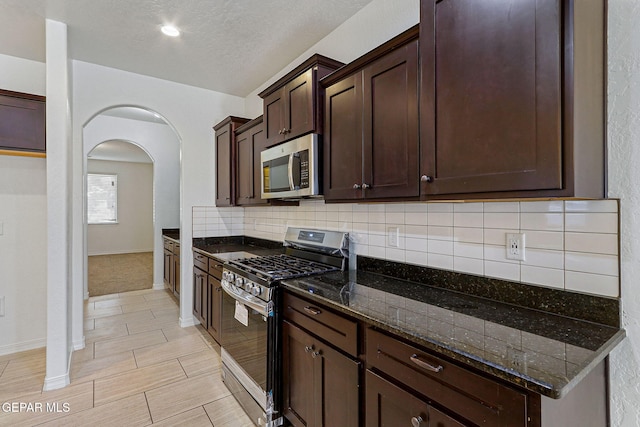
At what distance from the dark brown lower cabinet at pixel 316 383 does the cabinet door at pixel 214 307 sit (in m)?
1.23

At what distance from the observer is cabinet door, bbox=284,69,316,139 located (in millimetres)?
2117

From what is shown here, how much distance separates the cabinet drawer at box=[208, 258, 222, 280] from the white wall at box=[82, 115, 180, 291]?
2.75 metres

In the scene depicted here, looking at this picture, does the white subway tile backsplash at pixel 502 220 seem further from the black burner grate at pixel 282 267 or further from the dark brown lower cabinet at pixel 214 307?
the dark brown lower cabinet at pixel 214 307

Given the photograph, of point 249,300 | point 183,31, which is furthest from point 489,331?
point 183,31

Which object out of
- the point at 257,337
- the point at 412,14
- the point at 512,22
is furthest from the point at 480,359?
the point at 412,14

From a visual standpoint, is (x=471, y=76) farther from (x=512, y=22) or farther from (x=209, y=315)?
(x=209, y=315)

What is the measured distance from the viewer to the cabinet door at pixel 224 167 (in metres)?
3.48

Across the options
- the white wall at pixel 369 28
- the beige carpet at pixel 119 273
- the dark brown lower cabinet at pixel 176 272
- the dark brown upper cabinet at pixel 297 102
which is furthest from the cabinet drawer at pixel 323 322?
the beige carpet at pixel 119 273

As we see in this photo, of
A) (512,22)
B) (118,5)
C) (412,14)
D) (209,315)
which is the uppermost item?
(118,5)

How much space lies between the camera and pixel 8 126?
259cm

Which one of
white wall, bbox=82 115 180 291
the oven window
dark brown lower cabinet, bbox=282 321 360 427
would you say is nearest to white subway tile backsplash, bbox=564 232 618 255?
dark brown lower cabinet, bbox=282 321 360 427

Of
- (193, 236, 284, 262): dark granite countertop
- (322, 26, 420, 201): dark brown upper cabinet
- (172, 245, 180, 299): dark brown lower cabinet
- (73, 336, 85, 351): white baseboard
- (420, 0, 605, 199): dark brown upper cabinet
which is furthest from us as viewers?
(172, 245, 180, 299): dark brown lower cabinet

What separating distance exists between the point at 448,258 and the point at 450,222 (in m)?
0.20

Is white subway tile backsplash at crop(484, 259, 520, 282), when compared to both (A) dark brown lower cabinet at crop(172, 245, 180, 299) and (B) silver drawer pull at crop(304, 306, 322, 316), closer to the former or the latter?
(B) silver drawer pull at crop(304, 306, 322, 316)
